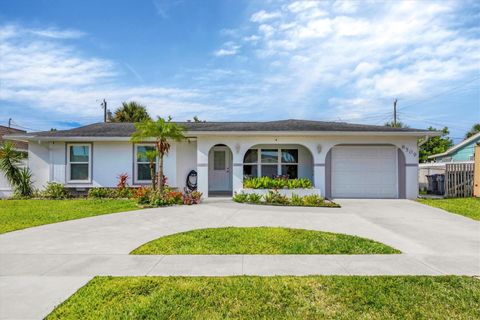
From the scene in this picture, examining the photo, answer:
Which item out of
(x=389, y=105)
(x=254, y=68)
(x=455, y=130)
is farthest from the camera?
(x=455, y=130)

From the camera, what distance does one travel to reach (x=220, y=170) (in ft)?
50.0

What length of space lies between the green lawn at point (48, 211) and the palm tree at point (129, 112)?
641 inches

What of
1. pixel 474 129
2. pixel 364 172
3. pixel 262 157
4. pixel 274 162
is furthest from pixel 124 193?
pixel 474 129

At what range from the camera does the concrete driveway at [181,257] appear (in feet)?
12.4

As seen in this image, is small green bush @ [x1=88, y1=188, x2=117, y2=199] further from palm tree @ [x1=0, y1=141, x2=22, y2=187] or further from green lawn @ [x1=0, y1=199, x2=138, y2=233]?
palm tree @ [x1=0, y1=141, x2=22, y2=187]

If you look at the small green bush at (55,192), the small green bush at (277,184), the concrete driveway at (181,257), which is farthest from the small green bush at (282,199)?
the small green bush at (55,192)

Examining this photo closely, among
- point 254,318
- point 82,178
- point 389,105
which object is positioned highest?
point 389,105

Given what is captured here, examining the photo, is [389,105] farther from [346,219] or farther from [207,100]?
[346,219]

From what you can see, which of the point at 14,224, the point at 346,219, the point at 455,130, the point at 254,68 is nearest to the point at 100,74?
the point at 254,68

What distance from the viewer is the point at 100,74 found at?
49.9 ft

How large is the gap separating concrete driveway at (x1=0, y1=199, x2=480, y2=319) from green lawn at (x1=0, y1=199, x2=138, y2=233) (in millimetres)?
801

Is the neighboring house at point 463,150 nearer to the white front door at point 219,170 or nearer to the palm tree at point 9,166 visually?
the white front door at point 219,170

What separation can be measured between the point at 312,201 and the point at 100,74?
13115 mm

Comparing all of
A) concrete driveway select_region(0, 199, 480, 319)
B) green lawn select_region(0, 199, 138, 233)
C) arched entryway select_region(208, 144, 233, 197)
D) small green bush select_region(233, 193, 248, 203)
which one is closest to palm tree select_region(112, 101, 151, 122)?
arched entryway select_region(208, 144, 233, 197)
